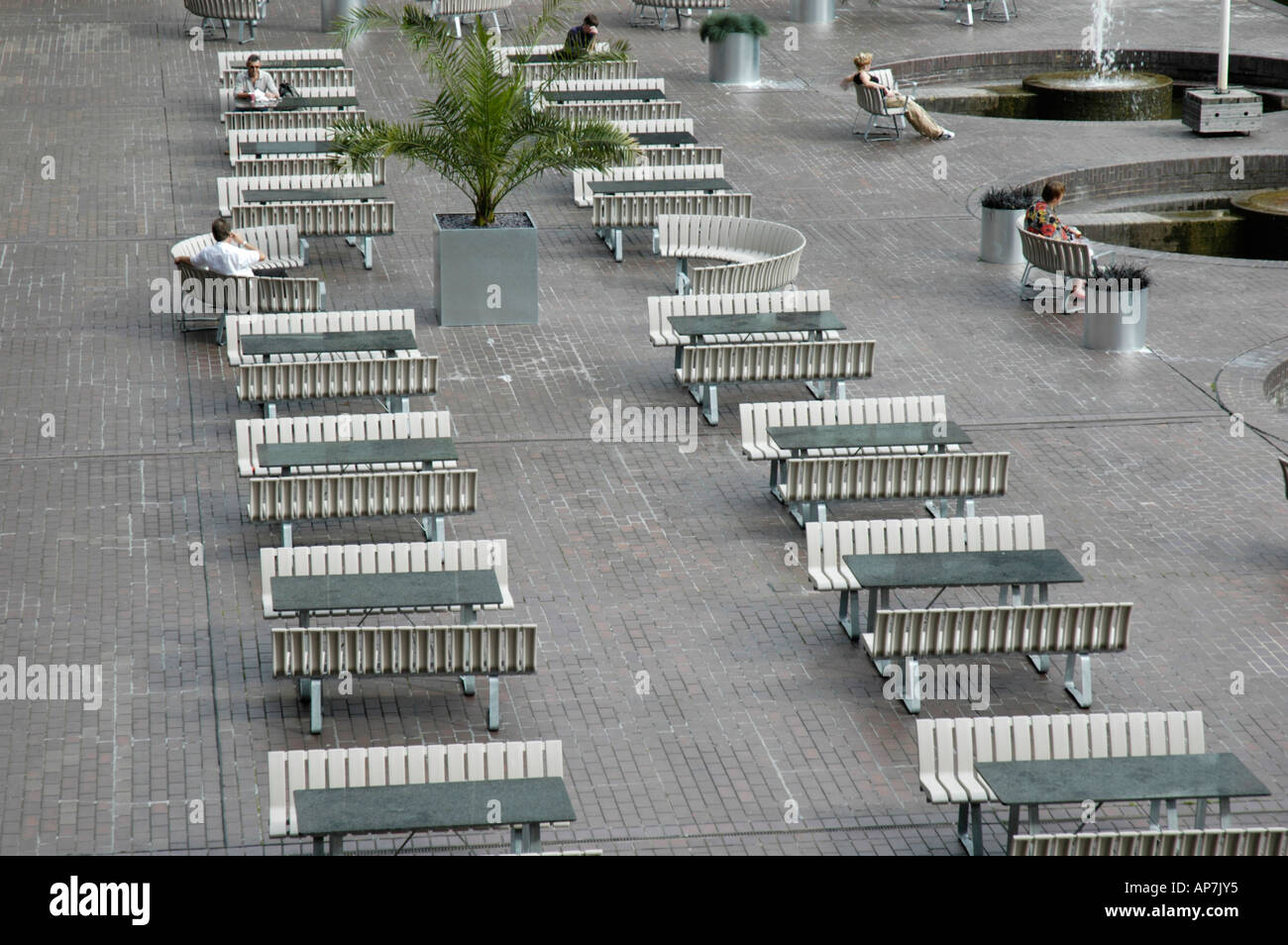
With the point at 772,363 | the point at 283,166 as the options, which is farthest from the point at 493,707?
the point at 283,166

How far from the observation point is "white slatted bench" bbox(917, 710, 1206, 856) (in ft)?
30.8

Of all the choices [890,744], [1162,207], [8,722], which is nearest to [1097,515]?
[890,744]

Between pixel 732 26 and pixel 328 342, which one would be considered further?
pixel 732 26

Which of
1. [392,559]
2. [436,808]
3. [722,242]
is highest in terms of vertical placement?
[722,242]

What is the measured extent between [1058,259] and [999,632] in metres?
7.86

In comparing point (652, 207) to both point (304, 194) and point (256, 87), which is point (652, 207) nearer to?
point (304, 194)

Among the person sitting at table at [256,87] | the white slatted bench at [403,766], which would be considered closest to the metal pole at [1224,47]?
the person sitting at table at [256,87]

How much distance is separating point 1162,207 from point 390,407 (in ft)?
40.4

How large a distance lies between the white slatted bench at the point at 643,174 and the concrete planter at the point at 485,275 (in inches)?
106

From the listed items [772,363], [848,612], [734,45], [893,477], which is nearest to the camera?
[848,612]

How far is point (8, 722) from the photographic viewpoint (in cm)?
1046

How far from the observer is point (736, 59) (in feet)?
90.5

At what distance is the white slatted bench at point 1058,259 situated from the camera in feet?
57.4

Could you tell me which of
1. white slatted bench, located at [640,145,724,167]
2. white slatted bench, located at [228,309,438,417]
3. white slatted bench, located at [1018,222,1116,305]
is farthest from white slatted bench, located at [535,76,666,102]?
white slatted bench, located at [228,309,438,417]
